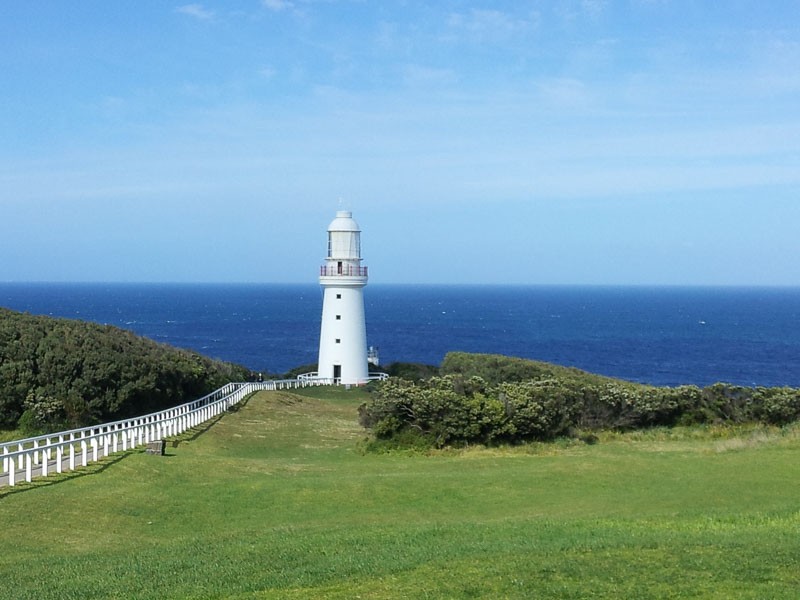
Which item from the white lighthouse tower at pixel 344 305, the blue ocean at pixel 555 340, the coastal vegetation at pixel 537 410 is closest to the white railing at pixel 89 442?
the coastal vegetation at pixel 537 410

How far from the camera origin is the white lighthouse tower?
4756 cm

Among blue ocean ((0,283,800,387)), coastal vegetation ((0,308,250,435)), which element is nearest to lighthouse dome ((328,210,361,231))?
coastal vegetation ((0,308,250,435))

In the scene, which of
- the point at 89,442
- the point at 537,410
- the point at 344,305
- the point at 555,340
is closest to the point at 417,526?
the point at 89,442

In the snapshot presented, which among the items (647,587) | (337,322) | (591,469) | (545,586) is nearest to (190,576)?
(545,586)

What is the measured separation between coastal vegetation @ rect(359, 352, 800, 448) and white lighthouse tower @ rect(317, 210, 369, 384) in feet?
57.3

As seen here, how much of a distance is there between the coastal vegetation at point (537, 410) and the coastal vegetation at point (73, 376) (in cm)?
828

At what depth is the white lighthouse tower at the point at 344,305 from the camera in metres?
47.6

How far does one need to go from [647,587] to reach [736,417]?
2211cm

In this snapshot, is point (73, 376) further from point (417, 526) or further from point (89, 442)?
point (417, 526)

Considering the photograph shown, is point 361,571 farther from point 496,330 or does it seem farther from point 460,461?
point 496,330

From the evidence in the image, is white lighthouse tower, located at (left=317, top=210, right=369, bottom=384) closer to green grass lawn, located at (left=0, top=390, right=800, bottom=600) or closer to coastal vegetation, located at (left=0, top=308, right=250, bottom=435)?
coastal vegetation, located at (left=0, top=308, right=250, bottom=435)

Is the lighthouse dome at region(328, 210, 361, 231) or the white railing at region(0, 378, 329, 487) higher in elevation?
the lighthouse dome at region(328, 210, 361, 231)

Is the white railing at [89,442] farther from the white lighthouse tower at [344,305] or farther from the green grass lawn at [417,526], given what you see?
the white lighthouse tower at [344,305]

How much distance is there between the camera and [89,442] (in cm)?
2170
